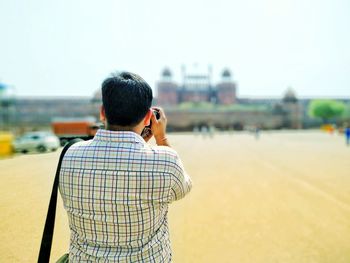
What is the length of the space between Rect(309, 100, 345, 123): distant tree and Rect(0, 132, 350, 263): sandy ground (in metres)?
54.6

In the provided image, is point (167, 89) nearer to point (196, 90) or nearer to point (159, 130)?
point (196, 90)

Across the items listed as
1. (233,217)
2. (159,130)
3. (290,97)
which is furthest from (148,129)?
(290,97)

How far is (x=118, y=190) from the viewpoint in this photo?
1.01 m

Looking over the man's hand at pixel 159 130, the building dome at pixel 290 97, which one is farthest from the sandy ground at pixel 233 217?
the building dome at pixel 290 97

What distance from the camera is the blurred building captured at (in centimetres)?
6362

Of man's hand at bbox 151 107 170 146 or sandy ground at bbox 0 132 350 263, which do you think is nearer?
man's hand at bbox 151 107 170 146

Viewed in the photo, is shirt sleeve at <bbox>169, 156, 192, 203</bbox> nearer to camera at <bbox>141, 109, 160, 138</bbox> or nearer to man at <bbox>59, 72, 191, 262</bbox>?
man at <bbox>59, 72, 191, 262</bbox>

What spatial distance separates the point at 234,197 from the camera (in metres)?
4.60

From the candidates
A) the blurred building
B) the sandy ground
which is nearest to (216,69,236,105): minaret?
the blurred building

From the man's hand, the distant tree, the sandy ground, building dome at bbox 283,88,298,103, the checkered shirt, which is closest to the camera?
the checkered shirt

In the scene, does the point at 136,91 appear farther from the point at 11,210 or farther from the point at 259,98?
the point at 259,98

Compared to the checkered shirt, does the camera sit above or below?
above

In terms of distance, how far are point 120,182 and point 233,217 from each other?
2.78 meters

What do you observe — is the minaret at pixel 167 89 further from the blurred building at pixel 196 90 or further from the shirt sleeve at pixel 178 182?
the shirt sleeve at pixel 178 182
